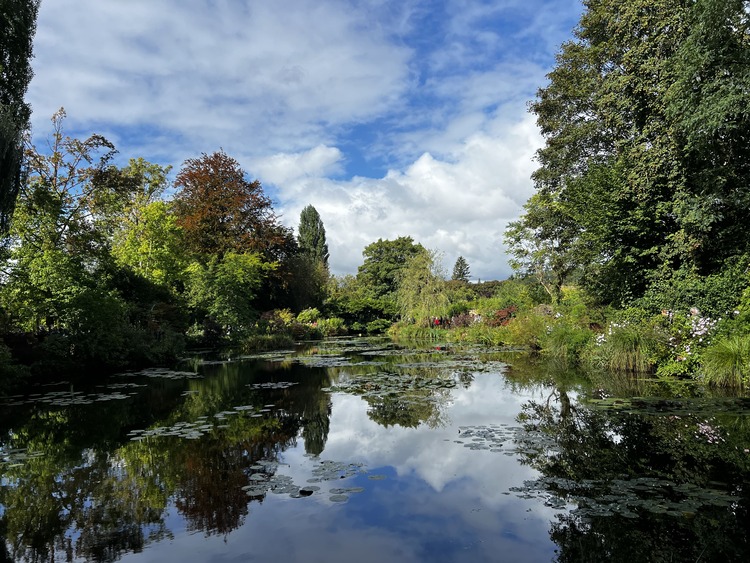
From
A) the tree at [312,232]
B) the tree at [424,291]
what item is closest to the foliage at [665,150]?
the tree at [424,291]

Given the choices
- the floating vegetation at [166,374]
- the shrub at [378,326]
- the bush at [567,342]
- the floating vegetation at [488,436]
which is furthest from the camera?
the shrub at [378,326]

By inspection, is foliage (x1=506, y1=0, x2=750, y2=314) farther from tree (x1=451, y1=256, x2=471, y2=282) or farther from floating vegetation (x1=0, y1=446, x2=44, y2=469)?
tree (x1=451, y1=256, x2=471, y2=282)

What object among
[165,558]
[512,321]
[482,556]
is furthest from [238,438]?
[512,321]

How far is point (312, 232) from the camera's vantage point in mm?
55750

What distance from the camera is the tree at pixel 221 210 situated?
27.5 m

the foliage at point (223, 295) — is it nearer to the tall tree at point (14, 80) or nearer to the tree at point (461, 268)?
the tall tree at point (14, 80)

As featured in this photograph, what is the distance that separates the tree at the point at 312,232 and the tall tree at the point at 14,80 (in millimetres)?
45890

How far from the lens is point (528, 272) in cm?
2403

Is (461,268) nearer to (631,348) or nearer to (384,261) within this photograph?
(384,261)

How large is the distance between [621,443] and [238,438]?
4.90 metres

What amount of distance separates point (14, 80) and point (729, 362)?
46.7 ft

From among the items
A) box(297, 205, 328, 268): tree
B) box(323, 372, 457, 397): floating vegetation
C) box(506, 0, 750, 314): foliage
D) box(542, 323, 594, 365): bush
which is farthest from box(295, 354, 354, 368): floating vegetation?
box(297, 205, 328, 268): tree

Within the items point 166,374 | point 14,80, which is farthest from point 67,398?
point 14,80

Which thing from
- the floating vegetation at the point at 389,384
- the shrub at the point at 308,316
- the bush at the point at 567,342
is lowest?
the floating vegetation at the point at 389,384
